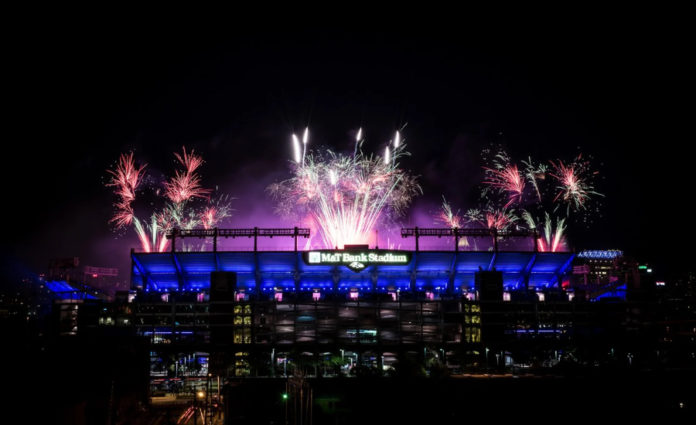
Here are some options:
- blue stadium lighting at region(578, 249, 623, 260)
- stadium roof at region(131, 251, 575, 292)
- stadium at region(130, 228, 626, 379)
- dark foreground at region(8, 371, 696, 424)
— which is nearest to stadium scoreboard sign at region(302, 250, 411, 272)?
stadium at region(130, 228, 626, 379)

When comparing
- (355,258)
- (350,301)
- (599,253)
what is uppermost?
(599,253)

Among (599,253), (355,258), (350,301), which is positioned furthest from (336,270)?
(599,253)

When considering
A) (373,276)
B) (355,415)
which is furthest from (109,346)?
(373,276)

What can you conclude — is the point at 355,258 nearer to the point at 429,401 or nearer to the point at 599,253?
the point at 429,401

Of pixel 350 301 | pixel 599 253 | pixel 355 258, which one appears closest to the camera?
pixel 350 301

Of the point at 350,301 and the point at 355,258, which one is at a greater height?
the point at 355,258

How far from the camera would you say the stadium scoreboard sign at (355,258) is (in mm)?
40188

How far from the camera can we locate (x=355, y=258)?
4019 cm

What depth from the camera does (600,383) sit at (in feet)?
71.9

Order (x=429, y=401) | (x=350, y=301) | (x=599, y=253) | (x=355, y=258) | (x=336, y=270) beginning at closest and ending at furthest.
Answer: (x=429, y=401) → (x=350, y=301) → (x=355, y=258) → (x=336, y=270) → (x=599, y=253)

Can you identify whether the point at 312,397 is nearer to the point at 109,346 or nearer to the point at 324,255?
the point at 109,346

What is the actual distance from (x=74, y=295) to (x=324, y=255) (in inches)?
1207

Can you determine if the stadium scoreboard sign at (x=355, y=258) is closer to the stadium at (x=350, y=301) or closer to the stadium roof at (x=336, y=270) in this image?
the stadium at (x=350, y=301)

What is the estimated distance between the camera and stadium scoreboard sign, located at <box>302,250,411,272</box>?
1582 inches
